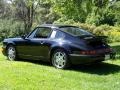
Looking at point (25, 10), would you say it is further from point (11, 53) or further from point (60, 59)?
point (60, 59)

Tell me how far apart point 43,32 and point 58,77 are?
293 centimetres

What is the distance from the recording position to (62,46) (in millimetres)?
11219

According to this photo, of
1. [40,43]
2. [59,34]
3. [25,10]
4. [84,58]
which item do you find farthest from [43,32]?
[25,10]

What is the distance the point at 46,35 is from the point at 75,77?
2.73m

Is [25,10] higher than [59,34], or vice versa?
[59,34]

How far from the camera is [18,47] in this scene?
43.4 feet

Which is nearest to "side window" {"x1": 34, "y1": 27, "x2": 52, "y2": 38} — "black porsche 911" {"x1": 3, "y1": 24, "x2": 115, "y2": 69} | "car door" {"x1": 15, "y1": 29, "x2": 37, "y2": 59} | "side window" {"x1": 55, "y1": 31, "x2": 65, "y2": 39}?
"black porsche 911" {"x1": 3, "y1": 24, "x2": 115, "y2": 69}

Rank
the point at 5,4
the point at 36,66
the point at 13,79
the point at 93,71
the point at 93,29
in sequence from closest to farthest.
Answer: the point at 13,79 → the point at 93,71 → the point at 36,66 → the point at 93,29 → the point at 5,4

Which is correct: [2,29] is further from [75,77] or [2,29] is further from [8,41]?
[75,77]

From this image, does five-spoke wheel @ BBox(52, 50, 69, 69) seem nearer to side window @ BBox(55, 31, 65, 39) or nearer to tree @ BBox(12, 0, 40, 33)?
side window @ BBox(55, 31, 65, 39)

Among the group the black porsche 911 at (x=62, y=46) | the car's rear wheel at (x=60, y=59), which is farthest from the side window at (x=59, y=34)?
the car's rear wheel at (x=60, y=59)

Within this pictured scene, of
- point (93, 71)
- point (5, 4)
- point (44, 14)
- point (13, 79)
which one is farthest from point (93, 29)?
point (44, 14)

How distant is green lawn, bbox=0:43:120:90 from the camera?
28.8 ft

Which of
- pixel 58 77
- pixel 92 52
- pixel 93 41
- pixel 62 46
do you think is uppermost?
pixel 93 41
